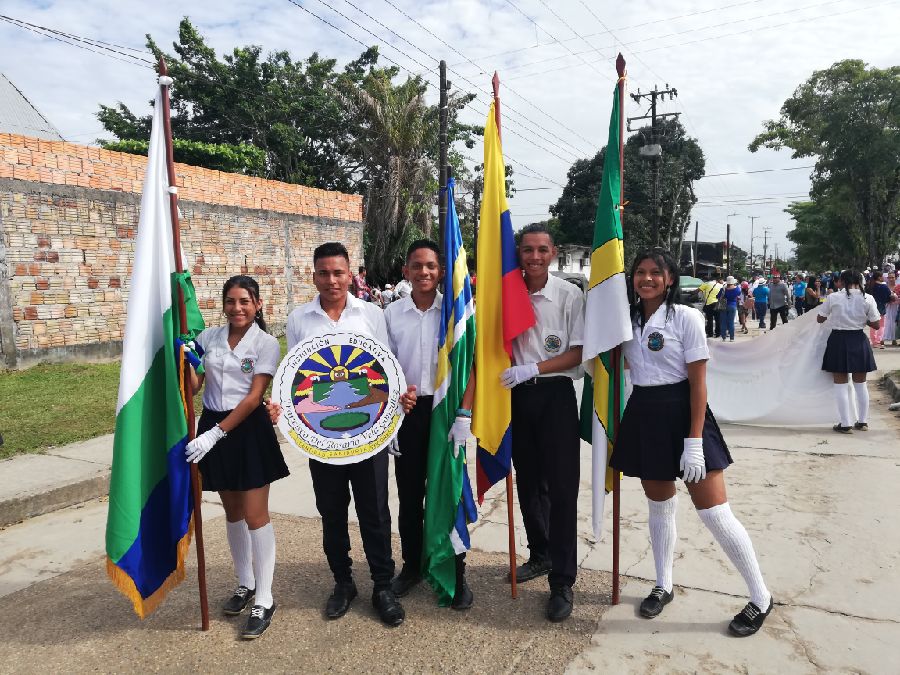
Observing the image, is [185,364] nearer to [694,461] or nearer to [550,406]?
[550,406]

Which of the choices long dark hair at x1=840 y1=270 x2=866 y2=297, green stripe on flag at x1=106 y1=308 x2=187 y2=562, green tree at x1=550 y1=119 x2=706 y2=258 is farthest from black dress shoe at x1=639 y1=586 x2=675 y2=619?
green tree at x1=550 y1=119 x2=706 y2=258

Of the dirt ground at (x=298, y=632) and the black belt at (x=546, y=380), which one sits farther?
the black belt at (x=546, y=380)

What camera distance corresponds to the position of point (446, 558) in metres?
3.27

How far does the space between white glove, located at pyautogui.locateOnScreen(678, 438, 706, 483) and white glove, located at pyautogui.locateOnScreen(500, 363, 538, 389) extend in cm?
79

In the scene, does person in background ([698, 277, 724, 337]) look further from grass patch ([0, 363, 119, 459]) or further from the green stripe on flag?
the green stripe on flag

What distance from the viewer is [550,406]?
10.9 ft

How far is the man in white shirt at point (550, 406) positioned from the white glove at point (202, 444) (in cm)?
142

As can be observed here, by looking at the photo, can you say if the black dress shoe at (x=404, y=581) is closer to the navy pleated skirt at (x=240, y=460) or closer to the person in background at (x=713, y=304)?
the navy pleated skirt at (x=240, y=460)

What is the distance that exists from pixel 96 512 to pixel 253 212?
9243mm

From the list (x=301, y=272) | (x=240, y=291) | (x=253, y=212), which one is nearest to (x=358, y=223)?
(x=301, y=272)

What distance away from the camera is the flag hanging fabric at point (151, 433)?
2.96m

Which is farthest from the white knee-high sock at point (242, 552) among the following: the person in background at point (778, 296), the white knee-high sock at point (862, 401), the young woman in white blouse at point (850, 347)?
the person in background at point (778, 296)

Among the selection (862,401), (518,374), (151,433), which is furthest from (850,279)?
(151,433)

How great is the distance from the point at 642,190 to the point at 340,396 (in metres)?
39.9
